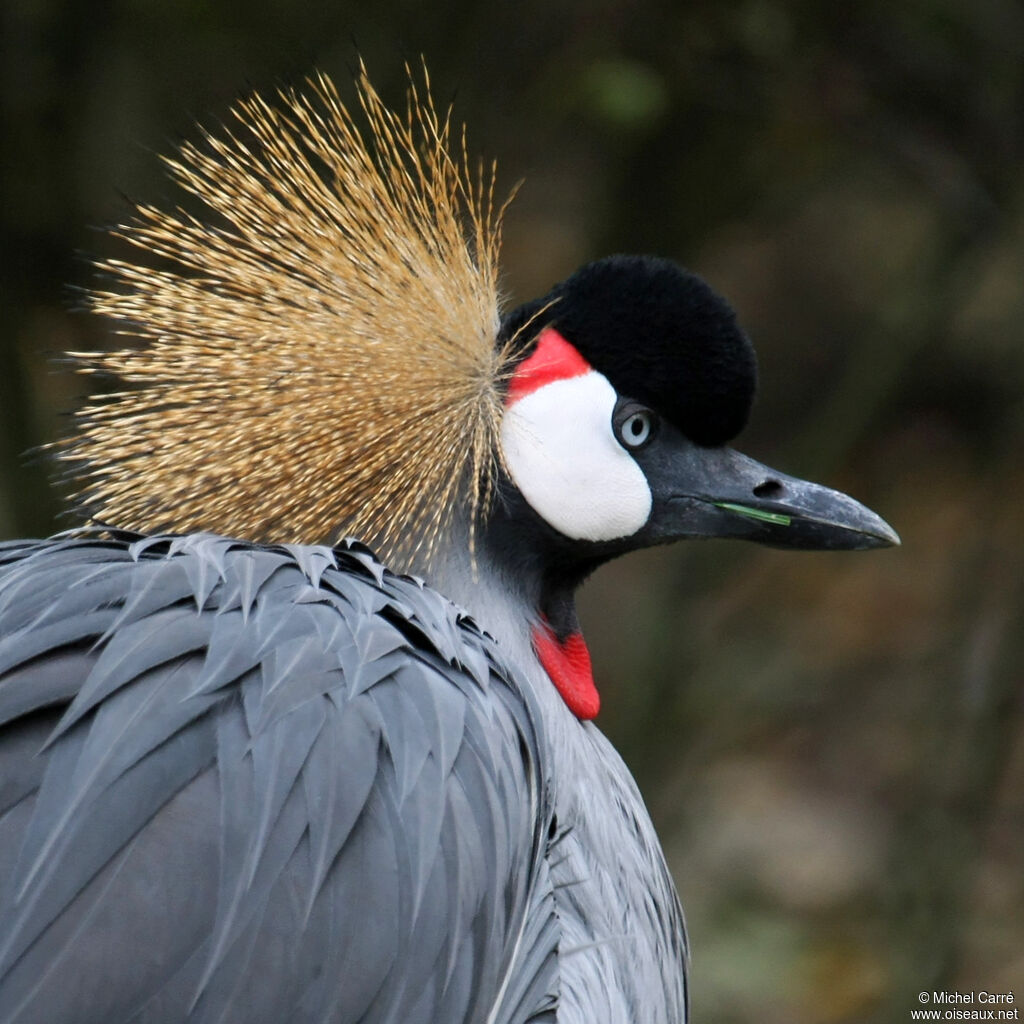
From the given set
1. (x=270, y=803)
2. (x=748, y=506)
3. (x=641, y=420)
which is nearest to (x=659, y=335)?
(x=641, y=420)

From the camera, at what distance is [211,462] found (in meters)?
1.48

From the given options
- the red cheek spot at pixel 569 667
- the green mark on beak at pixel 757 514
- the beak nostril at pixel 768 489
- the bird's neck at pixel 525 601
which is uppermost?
the beak nostril at pixel 768 489

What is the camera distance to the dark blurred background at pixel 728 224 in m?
2.61

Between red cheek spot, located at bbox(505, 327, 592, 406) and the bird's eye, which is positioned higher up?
red cheek spot, located at bbox(505, 327, 592, 406)

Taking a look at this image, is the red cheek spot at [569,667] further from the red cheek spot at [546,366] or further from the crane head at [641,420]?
the red cheek spot at [546,366]

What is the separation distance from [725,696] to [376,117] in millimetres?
1971

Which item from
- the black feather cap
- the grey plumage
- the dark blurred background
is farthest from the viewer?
the dark blurred background

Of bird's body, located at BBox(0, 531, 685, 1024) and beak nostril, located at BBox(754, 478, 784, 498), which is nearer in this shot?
bird's body, located at BBox(0, 531, 685, 1024)

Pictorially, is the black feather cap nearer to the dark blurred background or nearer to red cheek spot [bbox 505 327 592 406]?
red cheek spot [bbox 505 327 592 406]

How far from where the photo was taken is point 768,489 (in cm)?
152

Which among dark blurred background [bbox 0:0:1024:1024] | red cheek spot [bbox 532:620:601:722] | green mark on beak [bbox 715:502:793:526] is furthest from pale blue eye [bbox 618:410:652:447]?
dark blurred background [bbox 0:0:1024:1024]

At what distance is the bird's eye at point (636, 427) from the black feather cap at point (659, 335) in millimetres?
13

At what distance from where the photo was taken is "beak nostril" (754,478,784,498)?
1.52 metres

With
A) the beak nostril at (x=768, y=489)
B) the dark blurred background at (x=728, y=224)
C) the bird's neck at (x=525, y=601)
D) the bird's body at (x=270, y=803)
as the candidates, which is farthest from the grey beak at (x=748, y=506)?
the dark blurred background at (x=728, y=224)
